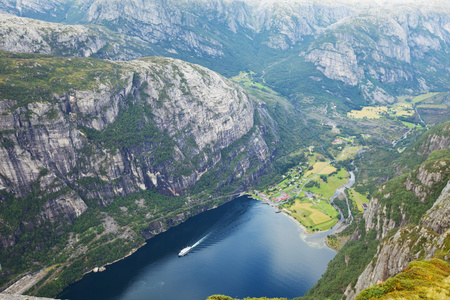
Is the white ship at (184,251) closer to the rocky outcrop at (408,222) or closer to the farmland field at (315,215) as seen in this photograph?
the farmland field at (315,215)

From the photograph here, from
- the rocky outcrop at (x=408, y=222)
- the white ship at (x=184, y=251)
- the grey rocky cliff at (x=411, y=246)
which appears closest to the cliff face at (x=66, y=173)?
the white ship at (x=184, y=251)

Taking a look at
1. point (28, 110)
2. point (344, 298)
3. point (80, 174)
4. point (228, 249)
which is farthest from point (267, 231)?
point (28, 110)

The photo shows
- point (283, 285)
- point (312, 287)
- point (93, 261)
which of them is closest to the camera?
point (312, 287)

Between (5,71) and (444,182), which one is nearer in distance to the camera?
(444,182)

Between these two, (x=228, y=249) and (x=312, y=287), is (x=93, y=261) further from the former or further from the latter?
(x=312, y=287)

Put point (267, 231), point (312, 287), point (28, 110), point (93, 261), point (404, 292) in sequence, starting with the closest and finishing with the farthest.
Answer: point (404, 292), point (312, 287), point (93, 261), point (28, 110), point (267, 231)

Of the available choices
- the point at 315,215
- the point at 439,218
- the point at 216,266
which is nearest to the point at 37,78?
the point at 216,266
